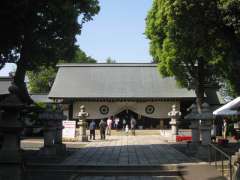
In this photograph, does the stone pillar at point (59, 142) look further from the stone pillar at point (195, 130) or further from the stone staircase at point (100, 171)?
the stone pillar at point (195, 130)

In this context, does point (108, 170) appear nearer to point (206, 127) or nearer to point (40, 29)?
point (206, 127)

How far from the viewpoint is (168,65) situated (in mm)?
39375

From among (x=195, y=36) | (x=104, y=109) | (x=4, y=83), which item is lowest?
(x=104, y=109)

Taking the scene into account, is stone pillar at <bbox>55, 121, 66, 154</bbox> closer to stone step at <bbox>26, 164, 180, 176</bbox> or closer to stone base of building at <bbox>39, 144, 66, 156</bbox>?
stone base of building at <bbox>39, 144, 66, 156</bbox>

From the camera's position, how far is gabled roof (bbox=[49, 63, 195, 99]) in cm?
4931

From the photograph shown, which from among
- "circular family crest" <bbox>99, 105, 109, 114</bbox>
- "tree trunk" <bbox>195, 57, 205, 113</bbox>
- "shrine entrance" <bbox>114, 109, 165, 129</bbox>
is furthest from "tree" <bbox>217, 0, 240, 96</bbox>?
"circular family crest" <bbox>99, 105, 109, 114</bbox>

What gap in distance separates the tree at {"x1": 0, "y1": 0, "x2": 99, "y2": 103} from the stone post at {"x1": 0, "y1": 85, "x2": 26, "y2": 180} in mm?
5093

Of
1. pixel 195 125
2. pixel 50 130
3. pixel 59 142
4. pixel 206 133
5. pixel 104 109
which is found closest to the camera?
pixel 206 133

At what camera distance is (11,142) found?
13383mm

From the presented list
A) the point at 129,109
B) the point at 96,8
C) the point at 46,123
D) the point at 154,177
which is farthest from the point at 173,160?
the point at 129,109

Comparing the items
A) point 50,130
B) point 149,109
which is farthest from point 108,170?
point 149,109

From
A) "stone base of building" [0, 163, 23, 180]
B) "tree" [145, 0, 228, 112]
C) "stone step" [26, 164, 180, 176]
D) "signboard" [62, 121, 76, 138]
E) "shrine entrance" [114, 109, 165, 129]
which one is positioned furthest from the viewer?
"shrine entrance" [114, 109, 165, 129]

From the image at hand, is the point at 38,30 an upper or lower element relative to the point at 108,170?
upper

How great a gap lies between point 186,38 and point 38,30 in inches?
394
